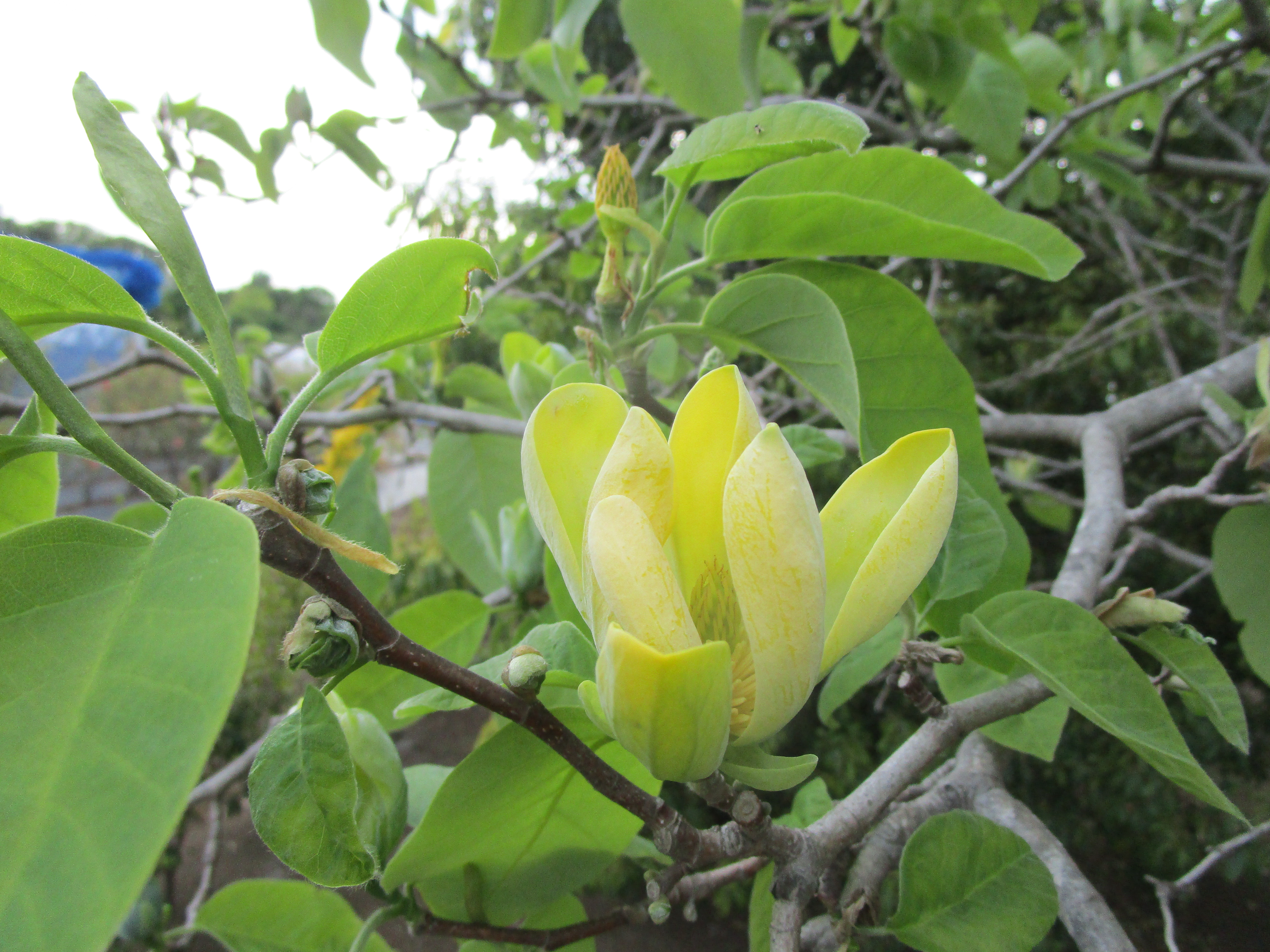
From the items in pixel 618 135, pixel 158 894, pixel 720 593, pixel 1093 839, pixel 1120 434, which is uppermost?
pixel 618 135

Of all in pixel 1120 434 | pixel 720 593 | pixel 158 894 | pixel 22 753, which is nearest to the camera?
pixel 22 753

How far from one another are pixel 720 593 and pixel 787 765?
0.07 m

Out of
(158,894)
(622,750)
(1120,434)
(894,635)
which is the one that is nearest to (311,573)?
(622,750)

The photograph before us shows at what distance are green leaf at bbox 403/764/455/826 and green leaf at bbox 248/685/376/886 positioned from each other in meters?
0.22

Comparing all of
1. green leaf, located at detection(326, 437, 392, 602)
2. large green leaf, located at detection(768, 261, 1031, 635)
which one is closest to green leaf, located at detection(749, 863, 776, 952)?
large green leaf, located at detection(768, 261, 1031, 635)

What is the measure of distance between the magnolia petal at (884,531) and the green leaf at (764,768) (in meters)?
0.04

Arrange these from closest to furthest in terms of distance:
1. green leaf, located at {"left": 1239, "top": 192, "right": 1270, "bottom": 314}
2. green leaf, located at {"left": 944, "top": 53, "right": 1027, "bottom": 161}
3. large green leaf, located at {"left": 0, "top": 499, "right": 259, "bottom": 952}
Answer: large green leaf, located at {"left": 0, "top": 499, "right": 259, "bottom": 952}, green leaf, located at {"left": 1239, "top": 192, "right": 1270, "bottom": 314}, green leaf, located at {"left": 944, "top": 53, "right": 1027, "bottom": 161}

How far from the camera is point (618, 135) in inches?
101

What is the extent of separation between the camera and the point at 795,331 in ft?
1.37

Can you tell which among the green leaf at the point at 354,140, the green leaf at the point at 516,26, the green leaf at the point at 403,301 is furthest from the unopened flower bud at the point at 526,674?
the green leaf at the point at 354,140

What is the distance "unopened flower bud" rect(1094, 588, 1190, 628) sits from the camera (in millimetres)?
403

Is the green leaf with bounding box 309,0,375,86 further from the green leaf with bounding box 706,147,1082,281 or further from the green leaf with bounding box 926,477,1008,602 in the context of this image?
the green leaf with bounding box 926,477,1008,602

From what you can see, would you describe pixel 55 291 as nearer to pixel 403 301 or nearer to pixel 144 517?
pixel 403 301

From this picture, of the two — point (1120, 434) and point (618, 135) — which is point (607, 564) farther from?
point (618, 135)
